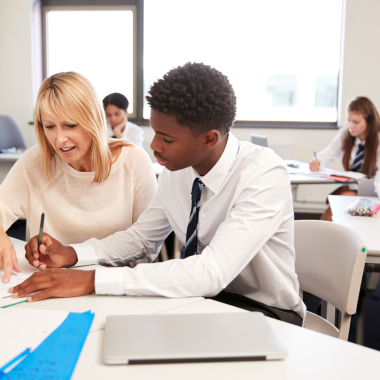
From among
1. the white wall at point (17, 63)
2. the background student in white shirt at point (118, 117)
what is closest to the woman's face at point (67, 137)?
the background student in white shirt at point (118, 117)

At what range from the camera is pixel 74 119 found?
1.36 metres

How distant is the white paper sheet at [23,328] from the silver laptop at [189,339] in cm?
11

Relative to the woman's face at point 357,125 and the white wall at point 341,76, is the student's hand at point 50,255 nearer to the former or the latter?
the woman's face at point 357,125

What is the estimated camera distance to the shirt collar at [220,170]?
1112 millimetres

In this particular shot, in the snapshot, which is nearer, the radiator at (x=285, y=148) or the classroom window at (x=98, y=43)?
the radiator at (x=285, y=148)

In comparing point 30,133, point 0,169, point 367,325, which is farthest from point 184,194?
point 30,133

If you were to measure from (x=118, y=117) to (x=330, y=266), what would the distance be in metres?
2.98

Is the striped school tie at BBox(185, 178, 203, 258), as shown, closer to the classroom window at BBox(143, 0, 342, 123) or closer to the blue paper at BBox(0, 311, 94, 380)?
the blue paper at BBox(0, 311, 94, 380)

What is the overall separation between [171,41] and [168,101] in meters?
4.22

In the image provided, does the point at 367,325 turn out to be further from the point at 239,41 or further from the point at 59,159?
the point at 239,41

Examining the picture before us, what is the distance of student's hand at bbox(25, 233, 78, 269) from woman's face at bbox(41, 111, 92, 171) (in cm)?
37

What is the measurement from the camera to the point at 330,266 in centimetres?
129

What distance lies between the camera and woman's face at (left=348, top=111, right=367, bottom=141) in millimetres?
3344

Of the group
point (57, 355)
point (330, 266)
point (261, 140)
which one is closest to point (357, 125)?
point (261, 140)
